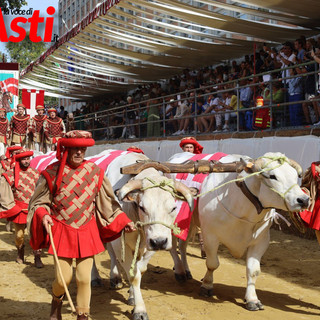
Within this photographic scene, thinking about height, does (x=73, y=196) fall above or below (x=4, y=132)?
below

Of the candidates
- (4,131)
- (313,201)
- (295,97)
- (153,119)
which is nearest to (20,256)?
(313,201)

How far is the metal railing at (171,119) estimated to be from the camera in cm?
1075

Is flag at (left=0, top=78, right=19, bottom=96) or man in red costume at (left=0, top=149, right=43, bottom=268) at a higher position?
flag at (left=0, top=78, right=19, bottom=96)

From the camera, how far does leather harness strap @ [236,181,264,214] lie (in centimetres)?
598

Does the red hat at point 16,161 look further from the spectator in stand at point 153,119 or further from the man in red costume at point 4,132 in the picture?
the man in red costume at point 4,132

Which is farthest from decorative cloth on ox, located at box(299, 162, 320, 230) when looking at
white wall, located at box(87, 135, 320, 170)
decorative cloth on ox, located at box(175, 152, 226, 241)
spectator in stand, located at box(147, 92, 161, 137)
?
spectator in stand, located at box(147, 92, 161, 137)

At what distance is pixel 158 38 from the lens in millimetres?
16781

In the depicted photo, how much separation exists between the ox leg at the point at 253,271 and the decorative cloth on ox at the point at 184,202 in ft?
2.62

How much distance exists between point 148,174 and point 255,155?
5.84 meters

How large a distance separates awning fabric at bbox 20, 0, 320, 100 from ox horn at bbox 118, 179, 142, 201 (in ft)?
26.8

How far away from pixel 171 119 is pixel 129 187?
9.91 metres

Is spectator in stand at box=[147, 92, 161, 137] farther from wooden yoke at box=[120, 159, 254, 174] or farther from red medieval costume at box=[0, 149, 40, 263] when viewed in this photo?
wooden yoke at box=[120, 159, 254, 174]

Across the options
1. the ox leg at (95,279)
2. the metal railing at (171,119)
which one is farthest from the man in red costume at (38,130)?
the ox leg at (95,279)

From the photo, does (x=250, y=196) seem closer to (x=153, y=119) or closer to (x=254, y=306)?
(x=254, y=306)
